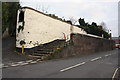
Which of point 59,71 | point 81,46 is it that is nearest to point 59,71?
point 59,71

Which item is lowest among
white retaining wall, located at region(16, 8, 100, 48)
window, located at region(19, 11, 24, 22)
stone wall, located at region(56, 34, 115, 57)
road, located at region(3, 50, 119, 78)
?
road, located at region(3, 50, 119, 78)

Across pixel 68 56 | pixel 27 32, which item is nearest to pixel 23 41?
pixel 27 32

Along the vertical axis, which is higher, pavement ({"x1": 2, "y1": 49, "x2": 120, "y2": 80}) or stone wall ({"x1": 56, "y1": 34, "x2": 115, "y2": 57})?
stone wall ({"x1": 56, "y1": 34, "x2": 115, "y2": 57})

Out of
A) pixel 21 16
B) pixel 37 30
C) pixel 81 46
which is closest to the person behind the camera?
pixel 21 16

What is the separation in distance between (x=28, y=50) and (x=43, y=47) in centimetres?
221

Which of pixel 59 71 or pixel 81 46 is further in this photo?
pixel 81 46

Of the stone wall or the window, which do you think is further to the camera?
the stone wall

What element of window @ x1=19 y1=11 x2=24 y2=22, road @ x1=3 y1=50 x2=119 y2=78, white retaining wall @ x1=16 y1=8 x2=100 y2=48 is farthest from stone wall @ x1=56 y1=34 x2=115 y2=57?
road @ x1=3 y1=50 x2=119 y2=78

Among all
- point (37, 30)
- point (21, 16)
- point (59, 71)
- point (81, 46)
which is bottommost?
point (59, 71)

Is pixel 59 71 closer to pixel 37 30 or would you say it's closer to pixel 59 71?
pixel 59 71

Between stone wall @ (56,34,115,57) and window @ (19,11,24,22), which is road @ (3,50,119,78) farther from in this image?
window @ (19,11,24,22)

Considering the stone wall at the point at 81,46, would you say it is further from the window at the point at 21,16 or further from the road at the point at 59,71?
the road at the point at 59,71

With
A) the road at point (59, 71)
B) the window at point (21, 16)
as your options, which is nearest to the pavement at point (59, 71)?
the road at point (59, 71)

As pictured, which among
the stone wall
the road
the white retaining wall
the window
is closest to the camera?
the road
